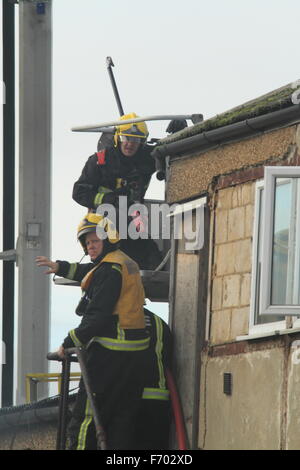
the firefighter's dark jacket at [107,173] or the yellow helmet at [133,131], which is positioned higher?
the yellow helmet at [133,131]

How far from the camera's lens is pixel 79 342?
1476cm

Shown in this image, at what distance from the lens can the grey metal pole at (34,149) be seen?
20031 mm

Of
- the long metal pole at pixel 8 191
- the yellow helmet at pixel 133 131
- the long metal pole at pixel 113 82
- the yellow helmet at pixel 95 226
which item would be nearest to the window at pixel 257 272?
the yellow helmet at pixel 95 226

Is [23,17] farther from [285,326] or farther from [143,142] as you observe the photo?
[285,326]

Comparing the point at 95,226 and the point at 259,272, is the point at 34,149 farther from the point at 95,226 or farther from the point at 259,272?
the point at 259,272

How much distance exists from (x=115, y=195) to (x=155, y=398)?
2368mm

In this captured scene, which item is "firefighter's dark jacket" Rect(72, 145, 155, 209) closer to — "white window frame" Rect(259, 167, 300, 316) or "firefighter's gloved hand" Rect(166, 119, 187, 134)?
"firefighter's gloved hand" Rect(166, 119, 187, 134)

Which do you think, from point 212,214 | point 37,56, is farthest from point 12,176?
point 212,214

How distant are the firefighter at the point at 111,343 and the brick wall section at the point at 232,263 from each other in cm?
68

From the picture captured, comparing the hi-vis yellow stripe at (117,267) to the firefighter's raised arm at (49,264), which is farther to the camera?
the firefighter's raised arm at (49,264)

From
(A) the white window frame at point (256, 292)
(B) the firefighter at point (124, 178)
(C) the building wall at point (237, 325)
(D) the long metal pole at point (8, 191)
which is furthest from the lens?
(D) the long metal pole at point (8, 191)

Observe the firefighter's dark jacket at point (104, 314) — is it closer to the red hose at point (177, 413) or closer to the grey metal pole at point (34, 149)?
the red hose at point (177, 413)

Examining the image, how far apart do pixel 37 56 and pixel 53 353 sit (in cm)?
590

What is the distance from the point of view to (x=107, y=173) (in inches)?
658
